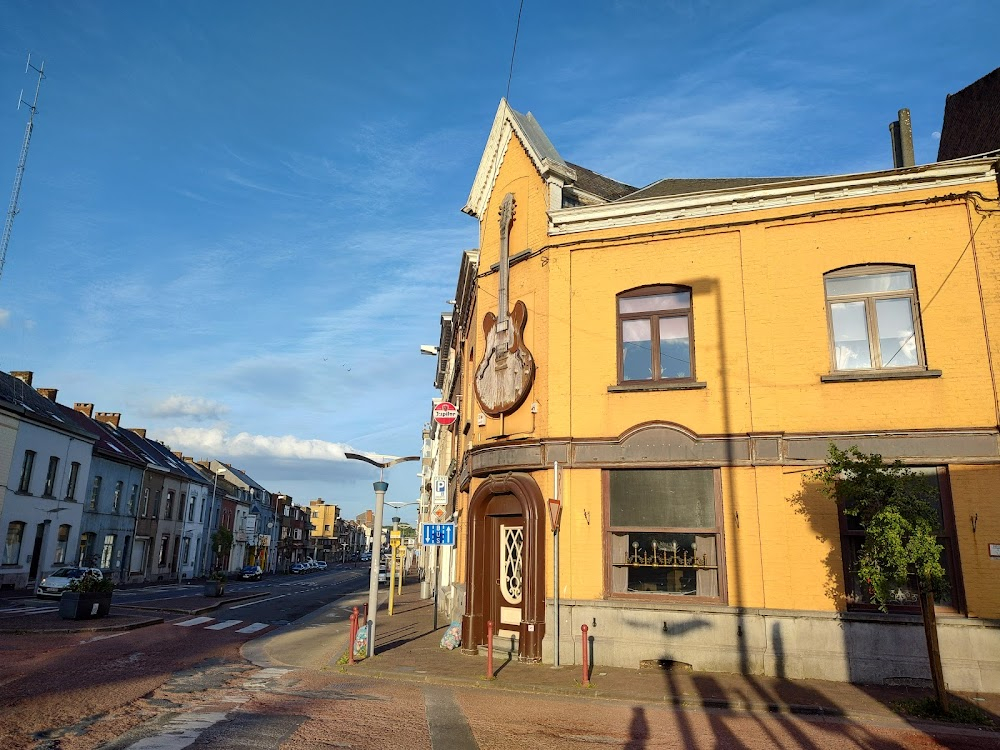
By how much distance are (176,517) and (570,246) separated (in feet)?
155

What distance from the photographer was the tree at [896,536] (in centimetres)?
900

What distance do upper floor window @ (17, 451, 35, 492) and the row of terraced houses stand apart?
0.05m

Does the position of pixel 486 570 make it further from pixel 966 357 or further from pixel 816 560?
pixel 966 357

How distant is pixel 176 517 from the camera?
5147cm

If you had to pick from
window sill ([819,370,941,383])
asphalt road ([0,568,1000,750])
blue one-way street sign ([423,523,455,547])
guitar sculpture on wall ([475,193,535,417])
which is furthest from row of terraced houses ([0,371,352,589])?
window sill ([819,370,941,383])

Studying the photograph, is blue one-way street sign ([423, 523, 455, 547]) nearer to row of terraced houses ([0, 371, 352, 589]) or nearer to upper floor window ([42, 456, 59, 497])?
row of terraced houses ([0, 371, 352, 589])

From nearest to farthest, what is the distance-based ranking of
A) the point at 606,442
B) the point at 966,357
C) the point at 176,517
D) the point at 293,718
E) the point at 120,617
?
the point at 293,718 < the point at 966,357 < the point at 606,442 < the point at 120,617 < the point at 176,517

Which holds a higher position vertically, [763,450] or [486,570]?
[763,450]

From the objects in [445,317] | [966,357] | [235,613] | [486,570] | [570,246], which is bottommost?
[235,613]

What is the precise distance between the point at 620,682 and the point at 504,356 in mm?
6981

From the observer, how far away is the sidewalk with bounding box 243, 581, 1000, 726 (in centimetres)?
962

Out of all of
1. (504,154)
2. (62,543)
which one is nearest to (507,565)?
(504,154)

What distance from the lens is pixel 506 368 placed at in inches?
584

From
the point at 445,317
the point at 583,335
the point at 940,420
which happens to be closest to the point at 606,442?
the point at 583,335
